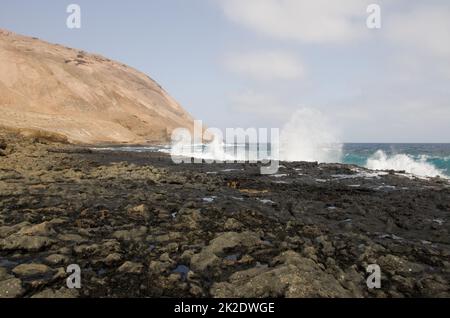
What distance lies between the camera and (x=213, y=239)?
7617 millimetres

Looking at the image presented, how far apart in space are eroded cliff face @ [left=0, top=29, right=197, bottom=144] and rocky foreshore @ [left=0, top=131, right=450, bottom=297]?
3341 cm

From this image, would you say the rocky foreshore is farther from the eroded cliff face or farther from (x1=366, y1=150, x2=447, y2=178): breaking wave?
the eroded cliff face

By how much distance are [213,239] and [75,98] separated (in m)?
66.5

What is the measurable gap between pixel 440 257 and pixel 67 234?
7.16 m

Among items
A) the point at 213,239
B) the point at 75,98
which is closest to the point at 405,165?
the point at 213,239

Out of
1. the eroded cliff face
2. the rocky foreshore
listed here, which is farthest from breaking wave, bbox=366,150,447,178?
the eroded cliff face

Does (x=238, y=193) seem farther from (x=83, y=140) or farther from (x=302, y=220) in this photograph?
(x=83, y=140)

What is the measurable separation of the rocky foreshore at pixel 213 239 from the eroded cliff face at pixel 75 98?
3341 centimetres

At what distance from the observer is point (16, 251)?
6824 mm

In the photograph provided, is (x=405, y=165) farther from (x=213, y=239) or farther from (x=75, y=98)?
(x=75, y=98)

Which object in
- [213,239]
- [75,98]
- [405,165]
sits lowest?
[405,165]

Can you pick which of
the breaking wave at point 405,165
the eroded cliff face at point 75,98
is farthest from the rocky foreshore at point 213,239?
the eroded cliff face at point 75,98

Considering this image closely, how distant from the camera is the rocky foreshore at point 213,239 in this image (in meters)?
5.64
